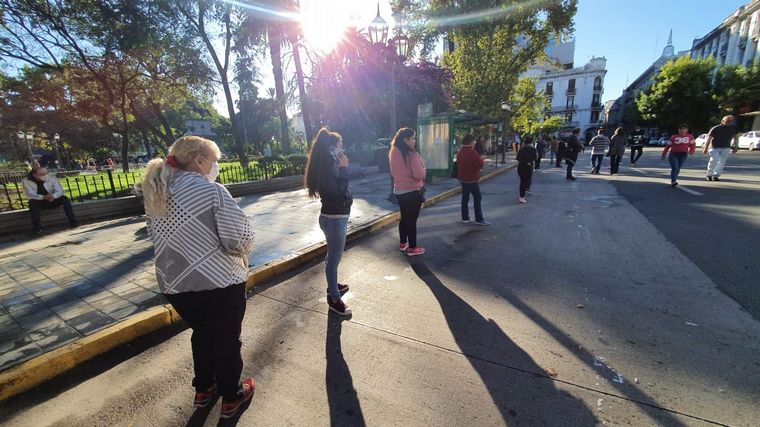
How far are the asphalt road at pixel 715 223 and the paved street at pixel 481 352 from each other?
64 mm

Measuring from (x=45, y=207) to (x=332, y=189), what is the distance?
7.38 m

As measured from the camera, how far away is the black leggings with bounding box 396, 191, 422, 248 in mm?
4602

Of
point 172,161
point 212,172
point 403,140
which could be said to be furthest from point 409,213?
point 172,161

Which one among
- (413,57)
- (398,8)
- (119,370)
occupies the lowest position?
(119,370)

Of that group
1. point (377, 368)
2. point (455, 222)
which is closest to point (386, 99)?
point (455, 222)

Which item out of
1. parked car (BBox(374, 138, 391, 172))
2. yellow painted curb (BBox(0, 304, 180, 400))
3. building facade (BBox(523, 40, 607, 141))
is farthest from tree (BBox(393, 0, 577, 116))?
building facade (BBox(523, 40, 607, 141))

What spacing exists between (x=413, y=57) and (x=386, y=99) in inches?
182

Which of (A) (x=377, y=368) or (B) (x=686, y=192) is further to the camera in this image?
(B) (x=686, y=192)

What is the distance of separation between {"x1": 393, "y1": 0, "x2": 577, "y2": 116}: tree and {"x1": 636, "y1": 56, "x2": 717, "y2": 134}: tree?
2302cm

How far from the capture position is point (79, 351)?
→ 2.64 m

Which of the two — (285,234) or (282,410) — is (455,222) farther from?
(282,410)

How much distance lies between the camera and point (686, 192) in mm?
8070

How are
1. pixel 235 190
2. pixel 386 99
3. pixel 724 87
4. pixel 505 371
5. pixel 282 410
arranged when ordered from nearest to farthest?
pixel 282 410 < pixel 505 371 < pixel 235 190 < pixel 386 99 < pixel 724 87

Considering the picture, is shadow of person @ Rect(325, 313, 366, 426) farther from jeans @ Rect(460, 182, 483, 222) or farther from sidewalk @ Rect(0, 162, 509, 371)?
jeans @ Rect(460, 182, 483, 222)
